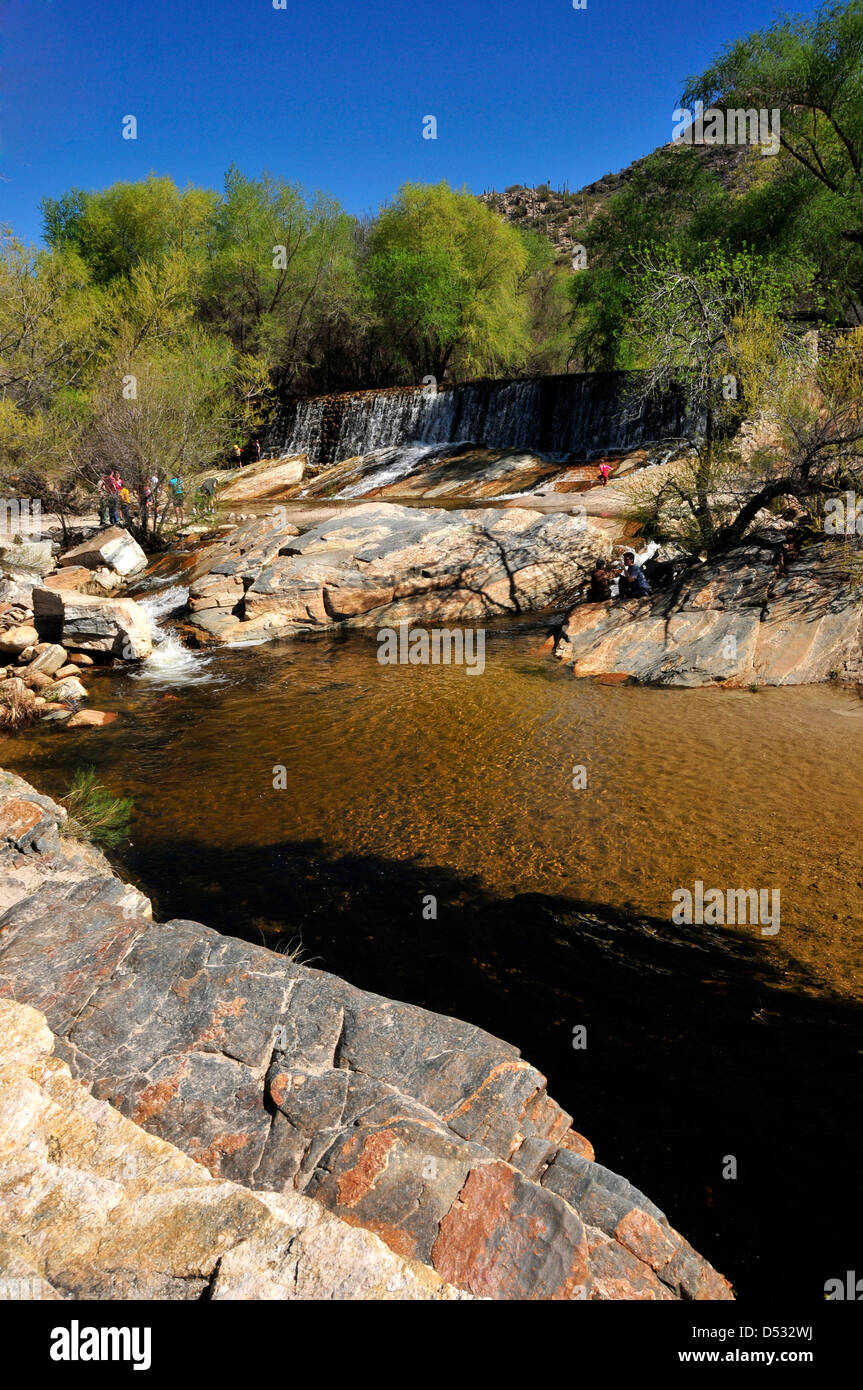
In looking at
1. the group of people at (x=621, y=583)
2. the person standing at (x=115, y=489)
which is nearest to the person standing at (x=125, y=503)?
the person standing at (x=115, y=489)

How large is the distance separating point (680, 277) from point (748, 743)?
30.3 feet

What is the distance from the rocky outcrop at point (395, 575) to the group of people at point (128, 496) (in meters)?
5.98

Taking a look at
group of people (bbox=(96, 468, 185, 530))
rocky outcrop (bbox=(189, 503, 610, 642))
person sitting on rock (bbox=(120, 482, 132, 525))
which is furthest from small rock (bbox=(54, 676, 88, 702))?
person sitting on rock (bbox=(120, 482, 132, 525))

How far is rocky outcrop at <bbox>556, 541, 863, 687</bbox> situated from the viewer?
11445mm

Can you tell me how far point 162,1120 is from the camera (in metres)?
3.47

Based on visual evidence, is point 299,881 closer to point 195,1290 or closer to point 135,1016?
point 135,1016

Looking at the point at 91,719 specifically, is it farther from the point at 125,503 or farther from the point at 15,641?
the point at 125,503

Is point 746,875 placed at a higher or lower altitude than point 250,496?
lower

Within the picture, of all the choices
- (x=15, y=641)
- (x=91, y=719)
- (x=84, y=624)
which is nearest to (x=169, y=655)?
(x=84, y=624)

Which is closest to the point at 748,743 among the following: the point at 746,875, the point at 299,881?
the point at 746,875

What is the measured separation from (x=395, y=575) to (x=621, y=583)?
5051mm

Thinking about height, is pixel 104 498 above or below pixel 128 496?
above

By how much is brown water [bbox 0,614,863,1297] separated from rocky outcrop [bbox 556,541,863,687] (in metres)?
0.63

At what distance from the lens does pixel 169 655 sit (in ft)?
50.5
